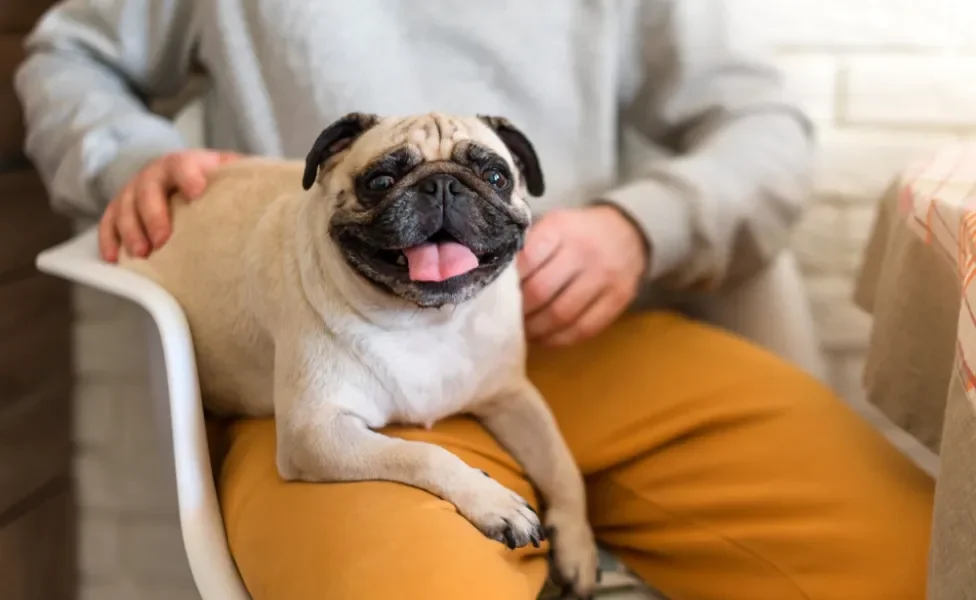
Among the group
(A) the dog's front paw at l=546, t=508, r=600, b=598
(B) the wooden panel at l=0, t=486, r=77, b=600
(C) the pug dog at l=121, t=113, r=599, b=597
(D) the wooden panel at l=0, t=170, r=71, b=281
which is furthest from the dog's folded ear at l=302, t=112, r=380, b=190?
(B) the wooden panel at l=0, t=486, r=77, b=600

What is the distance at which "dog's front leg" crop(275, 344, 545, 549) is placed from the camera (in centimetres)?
62

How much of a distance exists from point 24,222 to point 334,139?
24.5 inches

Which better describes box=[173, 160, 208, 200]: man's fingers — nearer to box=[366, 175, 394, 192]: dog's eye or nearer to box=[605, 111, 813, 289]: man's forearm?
box=[366, 175, 394, 192]: dog's eye

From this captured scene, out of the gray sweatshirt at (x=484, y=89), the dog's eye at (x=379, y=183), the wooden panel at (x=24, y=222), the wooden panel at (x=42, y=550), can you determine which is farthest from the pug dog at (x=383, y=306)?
the wooden panel at (x=42, y=550)

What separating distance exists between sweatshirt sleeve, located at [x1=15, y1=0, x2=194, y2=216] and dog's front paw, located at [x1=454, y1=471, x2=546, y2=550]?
51 centimetres

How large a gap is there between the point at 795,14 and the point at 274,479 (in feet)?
3.10

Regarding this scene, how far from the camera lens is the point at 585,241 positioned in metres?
0.82

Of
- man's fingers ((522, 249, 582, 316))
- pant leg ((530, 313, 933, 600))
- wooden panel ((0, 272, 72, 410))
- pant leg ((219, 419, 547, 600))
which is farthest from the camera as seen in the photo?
wooden panel ((0, 272, 72, 410))

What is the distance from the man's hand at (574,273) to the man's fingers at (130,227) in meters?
0.36

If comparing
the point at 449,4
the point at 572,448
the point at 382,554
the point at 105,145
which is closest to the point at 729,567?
the point at 572,448

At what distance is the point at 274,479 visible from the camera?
0.67 meters

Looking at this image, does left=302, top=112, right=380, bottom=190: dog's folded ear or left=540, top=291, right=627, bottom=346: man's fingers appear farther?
left=540, top=291, right=627, bottom=346: man's fingers

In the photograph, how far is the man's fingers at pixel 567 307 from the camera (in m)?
0.81

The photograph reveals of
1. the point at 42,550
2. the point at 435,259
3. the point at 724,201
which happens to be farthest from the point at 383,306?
the point at 42,550
